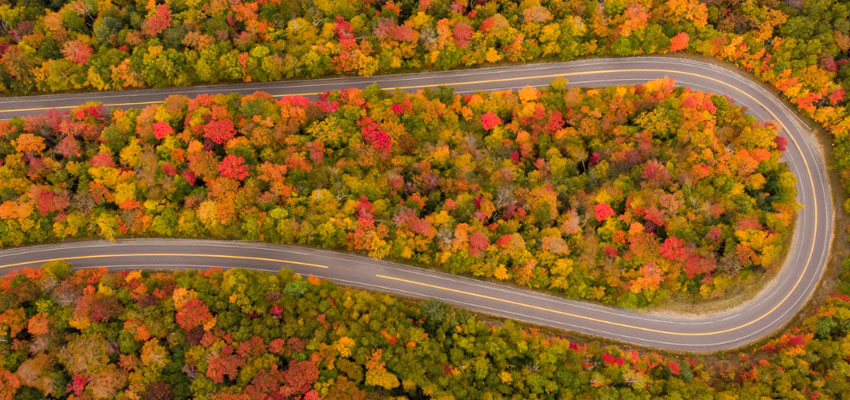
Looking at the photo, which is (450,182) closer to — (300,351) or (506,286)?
(506,286)

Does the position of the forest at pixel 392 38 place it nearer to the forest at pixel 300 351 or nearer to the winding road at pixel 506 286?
the winding road at pixel 506 286

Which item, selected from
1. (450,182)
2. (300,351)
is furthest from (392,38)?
(300,351)

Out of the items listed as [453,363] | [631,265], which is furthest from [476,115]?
[453,363]

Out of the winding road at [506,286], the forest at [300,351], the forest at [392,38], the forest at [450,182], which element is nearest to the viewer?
the forest at [300,351]

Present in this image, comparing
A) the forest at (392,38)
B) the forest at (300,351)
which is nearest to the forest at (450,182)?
the forest at (392,38)

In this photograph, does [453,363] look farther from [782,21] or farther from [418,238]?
[782,21]

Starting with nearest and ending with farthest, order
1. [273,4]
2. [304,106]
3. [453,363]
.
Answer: [453,363] → [304,106] → [273,4]
